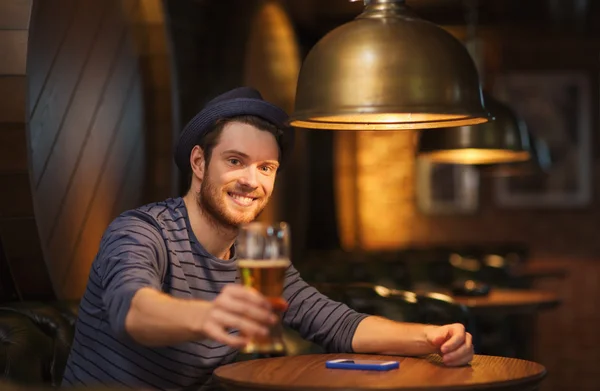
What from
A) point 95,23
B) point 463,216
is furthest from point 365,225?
point 95,23

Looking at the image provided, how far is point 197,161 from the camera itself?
2586mm

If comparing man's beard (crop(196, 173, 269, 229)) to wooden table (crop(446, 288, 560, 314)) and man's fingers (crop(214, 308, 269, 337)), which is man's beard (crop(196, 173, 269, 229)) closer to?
man's fingers (crop(214, 308, 269, 337))

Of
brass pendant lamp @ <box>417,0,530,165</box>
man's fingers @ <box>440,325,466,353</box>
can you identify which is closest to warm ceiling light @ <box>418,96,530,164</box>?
brass pendant lamp @ <box>417,0,530,165</box>

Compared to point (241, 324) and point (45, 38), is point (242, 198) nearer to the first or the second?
point (241, 324)

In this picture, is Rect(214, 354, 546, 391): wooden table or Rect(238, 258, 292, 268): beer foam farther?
Rect(214, 354, 546, 391): wooden table

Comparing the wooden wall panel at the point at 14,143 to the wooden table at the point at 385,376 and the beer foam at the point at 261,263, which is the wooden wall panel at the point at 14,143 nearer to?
the wooden table at the point at 385,376

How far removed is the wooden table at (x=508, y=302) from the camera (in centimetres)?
448

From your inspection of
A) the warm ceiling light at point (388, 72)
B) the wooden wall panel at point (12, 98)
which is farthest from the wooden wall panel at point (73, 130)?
the warm ceiling light at point (388, 72)

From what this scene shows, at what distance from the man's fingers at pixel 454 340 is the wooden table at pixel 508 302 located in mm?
2137

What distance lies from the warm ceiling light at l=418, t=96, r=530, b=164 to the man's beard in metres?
2.18

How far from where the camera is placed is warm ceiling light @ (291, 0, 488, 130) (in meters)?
2.10

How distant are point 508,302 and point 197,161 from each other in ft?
7.90

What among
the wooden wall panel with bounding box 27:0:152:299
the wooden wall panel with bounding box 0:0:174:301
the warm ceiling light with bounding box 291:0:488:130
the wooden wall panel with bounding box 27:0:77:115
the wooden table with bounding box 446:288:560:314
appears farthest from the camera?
the wooden table with bounding box 446:288:560:314

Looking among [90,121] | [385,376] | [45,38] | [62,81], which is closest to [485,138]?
[90,121]
